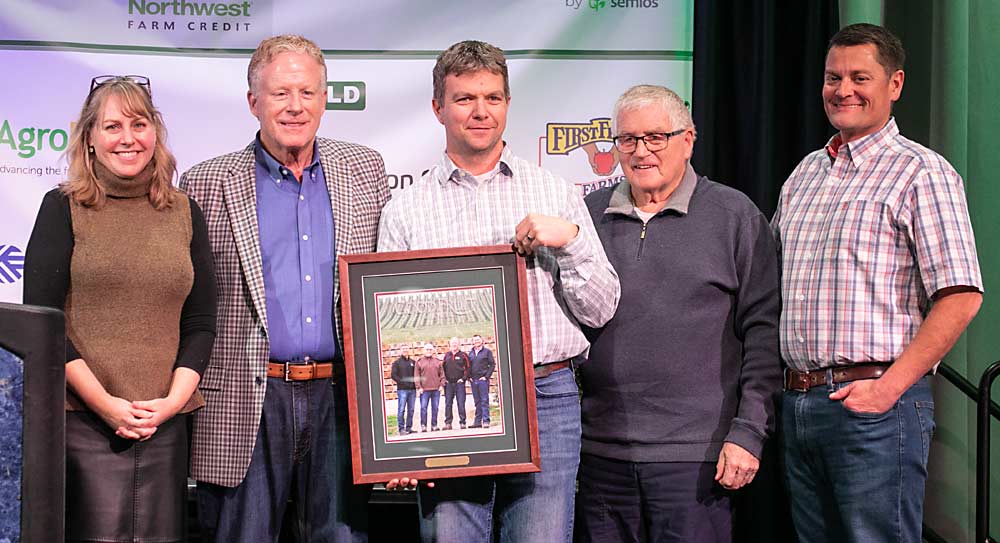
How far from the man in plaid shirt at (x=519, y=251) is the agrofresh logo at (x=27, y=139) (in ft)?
6.91

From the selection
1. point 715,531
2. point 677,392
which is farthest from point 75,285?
point 715,531

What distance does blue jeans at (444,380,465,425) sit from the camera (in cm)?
→ 257

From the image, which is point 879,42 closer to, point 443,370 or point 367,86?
point 443,370

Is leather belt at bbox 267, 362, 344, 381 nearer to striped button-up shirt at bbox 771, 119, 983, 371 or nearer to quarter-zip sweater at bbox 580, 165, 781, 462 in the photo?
quarter-zip sweater at bbox 580, 165, 781, 462

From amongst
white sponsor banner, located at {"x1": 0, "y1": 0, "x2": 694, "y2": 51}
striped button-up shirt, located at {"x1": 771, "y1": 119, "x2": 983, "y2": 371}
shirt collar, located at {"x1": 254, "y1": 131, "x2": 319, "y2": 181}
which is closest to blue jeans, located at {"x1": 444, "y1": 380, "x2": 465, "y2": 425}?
shirt collar, located at {"x1": 254, "y1": 131, "x2": 319, "y2": 181}

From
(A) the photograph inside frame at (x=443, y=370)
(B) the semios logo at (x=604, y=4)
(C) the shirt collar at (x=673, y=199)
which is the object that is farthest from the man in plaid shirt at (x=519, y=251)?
(B) the semios logo at (x=604, y=4)

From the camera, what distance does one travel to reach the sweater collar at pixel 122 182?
2.74 m

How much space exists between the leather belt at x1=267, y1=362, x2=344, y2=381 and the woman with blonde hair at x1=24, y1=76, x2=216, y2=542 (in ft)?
0.62

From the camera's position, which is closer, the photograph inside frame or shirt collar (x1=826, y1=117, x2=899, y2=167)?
the photograph inside frame

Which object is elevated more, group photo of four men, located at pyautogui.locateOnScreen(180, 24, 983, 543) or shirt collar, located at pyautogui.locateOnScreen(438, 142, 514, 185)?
shirt collar, located at pyautogui.locateOnScreen(438, 142, 514, 185)

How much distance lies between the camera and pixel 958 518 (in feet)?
12.8

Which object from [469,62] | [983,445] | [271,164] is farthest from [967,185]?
[271,164]

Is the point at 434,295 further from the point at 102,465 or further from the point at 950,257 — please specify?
the point at 950,257

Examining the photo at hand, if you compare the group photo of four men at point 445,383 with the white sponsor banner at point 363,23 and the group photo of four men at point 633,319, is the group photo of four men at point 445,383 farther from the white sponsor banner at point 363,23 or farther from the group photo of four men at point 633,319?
the white sponsor banner at point 363,23
